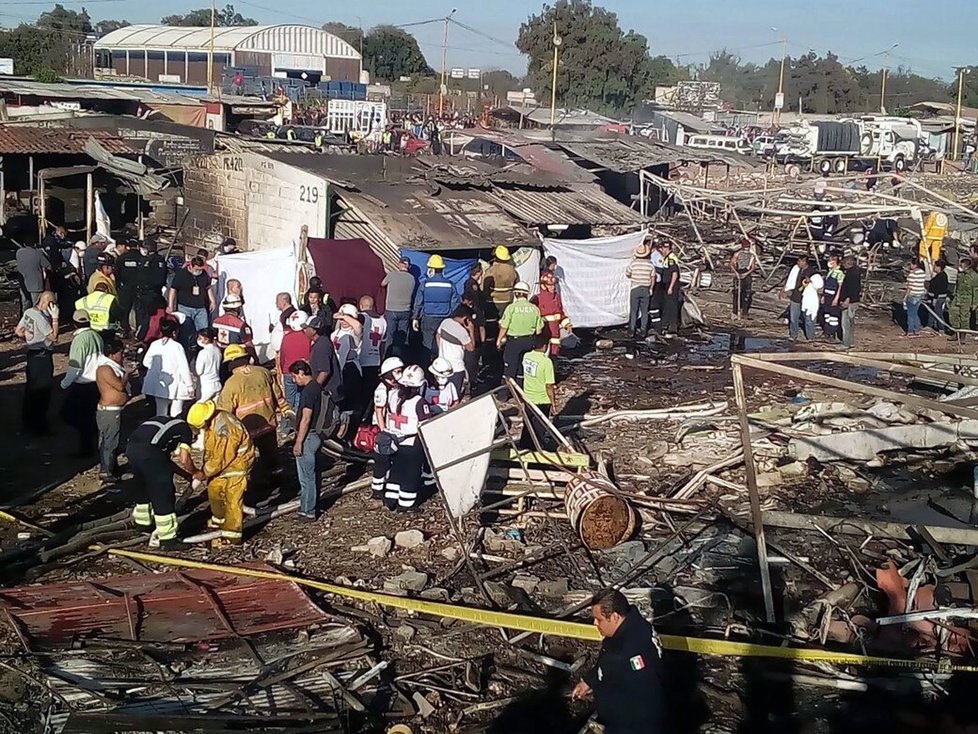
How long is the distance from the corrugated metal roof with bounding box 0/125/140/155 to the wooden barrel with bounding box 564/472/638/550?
58.3ft

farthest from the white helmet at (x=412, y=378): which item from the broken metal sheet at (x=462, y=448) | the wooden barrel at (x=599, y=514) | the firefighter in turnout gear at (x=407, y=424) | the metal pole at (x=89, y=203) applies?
the metal pole at (x=89, y=203)

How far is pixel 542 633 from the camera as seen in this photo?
25.8ft

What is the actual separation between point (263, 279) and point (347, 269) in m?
1.20

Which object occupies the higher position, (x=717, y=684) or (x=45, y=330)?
(x=45, y=330)

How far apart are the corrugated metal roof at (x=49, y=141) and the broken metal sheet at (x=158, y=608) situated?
17562 millimetres

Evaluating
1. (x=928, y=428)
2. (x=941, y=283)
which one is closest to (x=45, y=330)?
(x=928, y=428)

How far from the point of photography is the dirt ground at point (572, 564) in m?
7.07

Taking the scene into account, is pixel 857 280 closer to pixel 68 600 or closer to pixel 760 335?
pixel 760 335

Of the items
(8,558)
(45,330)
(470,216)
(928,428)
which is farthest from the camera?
(470,216)

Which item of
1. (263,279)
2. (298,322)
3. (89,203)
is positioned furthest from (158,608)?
(89,203)

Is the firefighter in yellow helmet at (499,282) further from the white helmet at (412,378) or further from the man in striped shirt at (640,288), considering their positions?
the white helmet at (412,378)

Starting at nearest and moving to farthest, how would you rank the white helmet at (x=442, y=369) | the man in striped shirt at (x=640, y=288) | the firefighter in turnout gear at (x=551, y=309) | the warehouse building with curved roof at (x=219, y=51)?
the white helmet at (x=442, y=369) → the firefighter in turnout gear at (x=551, y=309) → the man in striped shirt at (x=640, y=288) → the warehouse building with curved roof at (x=219, y=51)

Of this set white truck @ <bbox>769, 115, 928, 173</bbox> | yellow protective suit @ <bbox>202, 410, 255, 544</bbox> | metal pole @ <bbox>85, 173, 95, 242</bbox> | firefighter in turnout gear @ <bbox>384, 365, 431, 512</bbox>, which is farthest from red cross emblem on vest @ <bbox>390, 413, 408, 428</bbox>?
white truck @ <bbox>769, 115, 928, 173</bbox>

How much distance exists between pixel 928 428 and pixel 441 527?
6.10 metres
